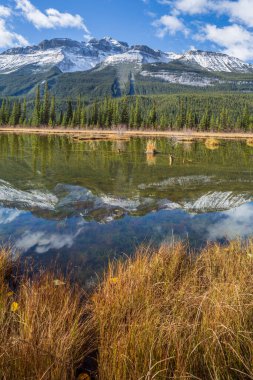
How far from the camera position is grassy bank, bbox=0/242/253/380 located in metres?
3.03

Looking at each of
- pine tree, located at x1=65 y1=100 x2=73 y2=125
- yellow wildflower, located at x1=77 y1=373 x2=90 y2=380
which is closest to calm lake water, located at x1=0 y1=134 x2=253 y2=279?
yellow wildflower, located at x1=77 y1=373 x2=90 y2=380

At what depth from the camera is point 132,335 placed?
10.6 ft

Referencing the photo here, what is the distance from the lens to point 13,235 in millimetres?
8047

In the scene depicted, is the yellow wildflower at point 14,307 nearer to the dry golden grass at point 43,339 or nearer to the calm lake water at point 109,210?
the dry golden grass at point 43,339

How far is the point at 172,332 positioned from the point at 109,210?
749 centimetres

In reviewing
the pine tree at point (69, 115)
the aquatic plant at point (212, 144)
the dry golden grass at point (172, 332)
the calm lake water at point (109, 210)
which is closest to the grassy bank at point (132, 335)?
the dry golden grass at point (172, 332)

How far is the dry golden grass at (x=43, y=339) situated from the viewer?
2957mm

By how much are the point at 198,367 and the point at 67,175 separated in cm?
1446

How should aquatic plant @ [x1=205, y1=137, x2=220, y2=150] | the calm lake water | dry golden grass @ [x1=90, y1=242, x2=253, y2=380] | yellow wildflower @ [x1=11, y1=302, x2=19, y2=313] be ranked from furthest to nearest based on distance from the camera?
→ aquatic plant @ [x1=205, y1=137, x2=220, y2=150] → the calm lake water → yellow wildflower @ [x1=11, y1=302, x2=19, y2=313] → dry golden grass @ [x1=90, y1=242, x2=253, y2=380]

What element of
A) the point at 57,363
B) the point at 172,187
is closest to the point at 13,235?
the point at 57,363

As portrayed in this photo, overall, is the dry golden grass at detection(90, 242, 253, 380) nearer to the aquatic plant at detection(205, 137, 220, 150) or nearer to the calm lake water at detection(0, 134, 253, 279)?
the calm lake water at detection(0, 134, 253, 279)

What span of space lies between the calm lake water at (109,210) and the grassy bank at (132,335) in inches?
77.4

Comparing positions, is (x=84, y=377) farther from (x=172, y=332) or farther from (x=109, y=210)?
(x=109, y=210)

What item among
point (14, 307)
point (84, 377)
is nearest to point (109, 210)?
point (14, 307)
